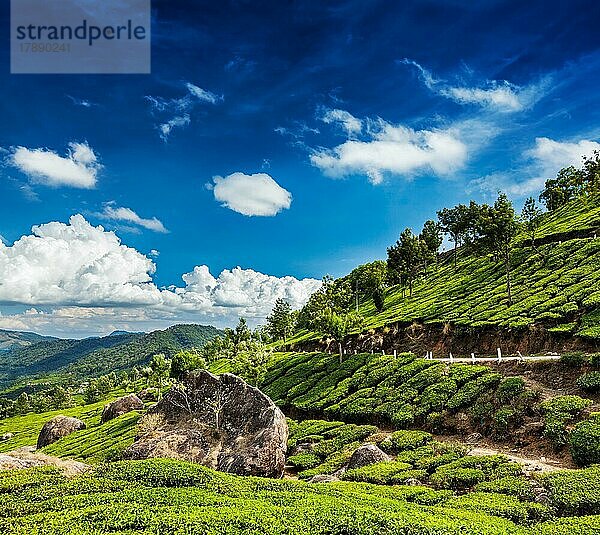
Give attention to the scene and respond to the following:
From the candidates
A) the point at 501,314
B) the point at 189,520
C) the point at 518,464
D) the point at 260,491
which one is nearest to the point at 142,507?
the point at 189,520

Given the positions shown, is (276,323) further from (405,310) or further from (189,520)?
(189,520)

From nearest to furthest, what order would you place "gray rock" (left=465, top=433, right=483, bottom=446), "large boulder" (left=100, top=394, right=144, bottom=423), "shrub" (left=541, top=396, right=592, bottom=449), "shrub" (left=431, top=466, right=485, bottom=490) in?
1. "shrub" (left=431, top=466, right=485, bottom=490)
2. "shrub" (left=541, top=396, right=592, bottom=449)
3. "gray rock" (left=465, top=433, right=483, bottom=446)
4. "large boulder" (left=100, top=394, right=144, bottom=423)

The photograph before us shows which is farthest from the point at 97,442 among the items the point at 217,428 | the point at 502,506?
the point at 502,506

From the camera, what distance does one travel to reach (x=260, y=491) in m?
15.5

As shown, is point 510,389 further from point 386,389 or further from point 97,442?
point 97,442

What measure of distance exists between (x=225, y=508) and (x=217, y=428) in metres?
15.9

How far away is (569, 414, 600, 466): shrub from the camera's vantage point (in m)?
18.3

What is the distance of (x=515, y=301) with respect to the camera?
45.5 m

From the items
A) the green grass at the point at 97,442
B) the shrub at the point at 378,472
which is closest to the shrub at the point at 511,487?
the shrub at the point at 378,472

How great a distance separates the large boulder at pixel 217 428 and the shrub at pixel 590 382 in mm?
18086

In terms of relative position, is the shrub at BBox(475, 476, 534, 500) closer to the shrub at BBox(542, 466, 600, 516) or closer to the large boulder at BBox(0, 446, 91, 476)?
the shrub at BBox(542, 466, 600, 516)

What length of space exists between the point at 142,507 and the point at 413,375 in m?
25.6

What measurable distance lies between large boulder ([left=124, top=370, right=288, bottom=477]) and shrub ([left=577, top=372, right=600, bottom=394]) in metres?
18.1

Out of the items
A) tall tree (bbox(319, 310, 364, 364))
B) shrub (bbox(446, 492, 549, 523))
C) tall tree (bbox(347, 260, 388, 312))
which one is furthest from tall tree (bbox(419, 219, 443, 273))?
shrub (bbox(446, 492, 549, 523))
